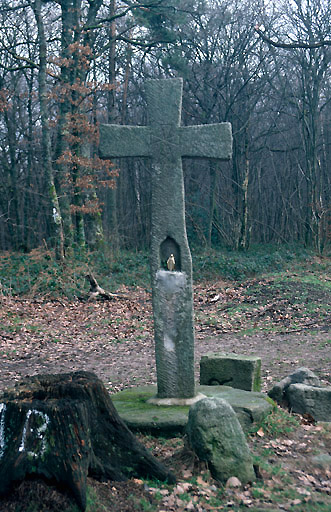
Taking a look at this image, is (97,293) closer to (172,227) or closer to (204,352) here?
(204,352)

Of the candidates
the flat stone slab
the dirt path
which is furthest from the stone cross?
the dirt path

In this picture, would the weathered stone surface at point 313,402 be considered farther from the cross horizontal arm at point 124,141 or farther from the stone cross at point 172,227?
the cross horizontal arm at point 124,141

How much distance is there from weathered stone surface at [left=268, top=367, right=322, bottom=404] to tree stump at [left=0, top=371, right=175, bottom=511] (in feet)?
10.3

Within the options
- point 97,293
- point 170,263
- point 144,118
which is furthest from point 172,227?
point 144,118

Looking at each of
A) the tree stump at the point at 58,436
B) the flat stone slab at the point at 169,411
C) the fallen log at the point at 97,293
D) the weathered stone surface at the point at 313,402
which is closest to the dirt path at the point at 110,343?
the fallen log at the point at 97,293

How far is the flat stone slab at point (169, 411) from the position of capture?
205 inches

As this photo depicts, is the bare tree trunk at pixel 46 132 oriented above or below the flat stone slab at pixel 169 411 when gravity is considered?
above

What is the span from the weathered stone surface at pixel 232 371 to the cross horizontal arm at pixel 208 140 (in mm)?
2651

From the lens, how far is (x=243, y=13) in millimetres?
23078

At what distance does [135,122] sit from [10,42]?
8.27 metres

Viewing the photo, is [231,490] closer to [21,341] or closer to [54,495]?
[54,495]

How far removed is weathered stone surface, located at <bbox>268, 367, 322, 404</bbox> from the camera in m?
6.78

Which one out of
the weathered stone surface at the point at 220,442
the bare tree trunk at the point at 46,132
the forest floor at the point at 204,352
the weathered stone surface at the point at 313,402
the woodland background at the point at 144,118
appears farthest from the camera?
the woodland background at the point at 144,118

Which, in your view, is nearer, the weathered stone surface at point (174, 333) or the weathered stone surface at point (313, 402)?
the weathered stone surface at point (174, 333)
